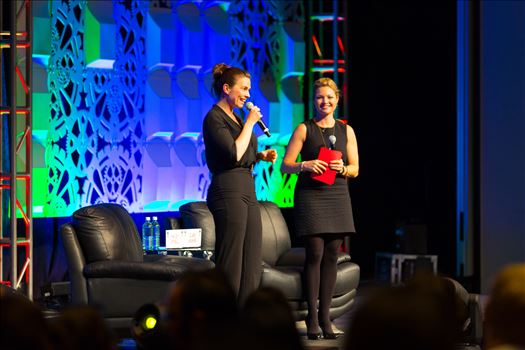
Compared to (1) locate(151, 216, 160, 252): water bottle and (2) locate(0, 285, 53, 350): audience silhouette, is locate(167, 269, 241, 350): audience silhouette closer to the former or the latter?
(2) locate(0, 285, 53, 350): audience silhouette

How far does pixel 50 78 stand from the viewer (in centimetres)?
650

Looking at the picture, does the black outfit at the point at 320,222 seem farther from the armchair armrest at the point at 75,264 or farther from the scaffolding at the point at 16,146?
the scaffolding at the point at 16,146

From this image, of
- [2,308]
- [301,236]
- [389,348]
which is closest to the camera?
[389,348]

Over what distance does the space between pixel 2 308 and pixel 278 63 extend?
21.1 ft

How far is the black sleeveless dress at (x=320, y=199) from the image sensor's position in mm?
5066

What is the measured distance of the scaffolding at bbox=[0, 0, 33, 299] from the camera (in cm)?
587

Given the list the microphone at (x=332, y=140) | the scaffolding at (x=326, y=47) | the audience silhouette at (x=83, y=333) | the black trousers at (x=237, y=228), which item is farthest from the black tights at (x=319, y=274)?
the audience silhouette at (x=83, y=333)

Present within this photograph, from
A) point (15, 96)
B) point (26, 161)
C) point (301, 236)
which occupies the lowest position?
point (301, 236)

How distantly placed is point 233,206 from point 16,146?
2.05m

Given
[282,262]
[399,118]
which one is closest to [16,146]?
[282,262]

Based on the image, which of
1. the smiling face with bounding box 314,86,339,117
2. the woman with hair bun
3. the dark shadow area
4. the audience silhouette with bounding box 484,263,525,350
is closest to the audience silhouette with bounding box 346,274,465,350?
the audience silhouette with bounding box 484,263,525,350

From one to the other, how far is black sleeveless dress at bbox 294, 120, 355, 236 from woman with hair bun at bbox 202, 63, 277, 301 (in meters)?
0.55

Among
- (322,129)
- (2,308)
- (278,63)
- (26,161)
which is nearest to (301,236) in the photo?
(322,129)

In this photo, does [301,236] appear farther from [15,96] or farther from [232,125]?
[15,96]
